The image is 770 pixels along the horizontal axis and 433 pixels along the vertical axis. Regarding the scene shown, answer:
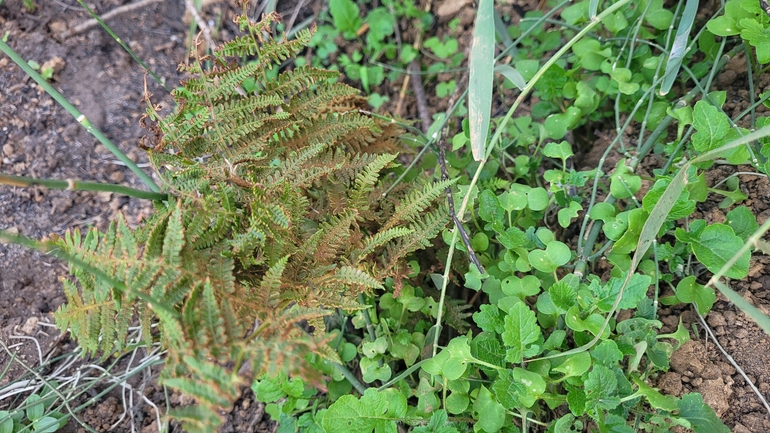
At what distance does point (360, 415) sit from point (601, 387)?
458mm

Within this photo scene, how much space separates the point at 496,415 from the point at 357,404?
27cm

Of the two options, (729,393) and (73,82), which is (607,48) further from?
(73,82)

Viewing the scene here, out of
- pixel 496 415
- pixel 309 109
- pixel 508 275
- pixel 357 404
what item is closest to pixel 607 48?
pixel 508 275

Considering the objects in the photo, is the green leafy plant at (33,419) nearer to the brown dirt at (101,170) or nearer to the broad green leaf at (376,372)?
the brown dirt at (101,170)

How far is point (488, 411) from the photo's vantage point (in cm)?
100

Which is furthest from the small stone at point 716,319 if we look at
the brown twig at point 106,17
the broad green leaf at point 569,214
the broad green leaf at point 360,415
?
the brown twig at point 106,17

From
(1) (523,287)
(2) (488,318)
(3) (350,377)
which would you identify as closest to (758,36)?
(1) (523,287)

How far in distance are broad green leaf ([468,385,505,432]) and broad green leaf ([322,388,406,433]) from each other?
0.17 m

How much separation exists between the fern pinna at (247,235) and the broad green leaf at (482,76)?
14cm

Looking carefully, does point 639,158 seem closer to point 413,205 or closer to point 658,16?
point 658,16

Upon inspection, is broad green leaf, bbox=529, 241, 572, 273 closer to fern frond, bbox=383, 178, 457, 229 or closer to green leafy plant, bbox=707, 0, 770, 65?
fern frond, bbox=383, 178, 457, 229

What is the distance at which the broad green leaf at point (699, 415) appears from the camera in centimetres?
92

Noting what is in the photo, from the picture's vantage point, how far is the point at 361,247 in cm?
108

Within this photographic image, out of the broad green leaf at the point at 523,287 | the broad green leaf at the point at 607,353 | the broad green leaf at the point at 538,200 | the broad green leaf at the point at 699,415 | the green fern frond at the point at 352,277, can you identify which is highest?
the green fern frond at the point at 352,277
